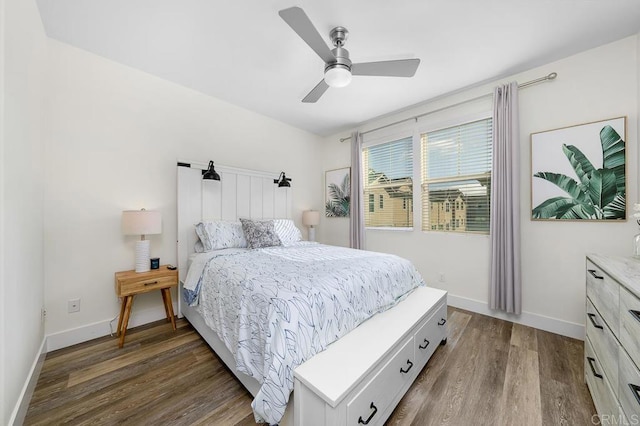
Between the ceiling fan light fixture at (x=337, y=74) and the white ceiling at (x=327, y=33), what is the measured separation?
12.6 inches

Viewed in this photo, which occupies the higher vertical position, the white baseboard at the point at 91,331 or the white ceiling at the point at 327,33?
the white ceiling at the point at 327,33

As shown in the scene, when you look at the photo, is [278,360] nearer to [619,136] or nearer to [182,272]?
[182,272]

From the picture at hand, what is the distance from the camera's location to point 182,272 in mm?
→ 2680

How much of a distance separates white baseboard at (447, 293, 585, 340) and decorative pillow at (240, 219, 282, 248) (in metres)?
2.36

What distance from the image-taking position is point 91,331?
2.21 meters

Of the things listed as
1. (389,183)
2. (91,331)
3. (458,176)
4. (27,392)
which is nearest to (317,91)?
(389,183)

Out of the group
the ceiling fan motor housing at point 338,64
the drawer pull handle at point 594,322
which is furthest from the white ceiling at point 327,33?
the drawer pull handle at point 594,322

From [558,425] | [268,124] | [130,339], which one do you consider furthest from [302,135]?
[558,425]

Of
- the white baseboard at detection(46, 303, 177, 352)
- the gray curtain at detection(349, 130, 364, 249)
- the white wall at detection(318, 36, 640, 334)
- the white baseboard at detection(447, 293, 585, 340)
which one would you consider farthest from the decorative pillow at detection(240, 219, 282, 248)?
the white baseboard at detection(447, 293, 585, 340)

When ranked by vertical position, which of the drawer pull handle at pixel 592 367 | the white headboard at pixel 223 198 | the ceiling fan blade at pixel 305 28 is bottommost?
the drawer pull handle at pixel 592 367

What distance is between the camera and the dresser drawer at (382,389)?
1108 mm

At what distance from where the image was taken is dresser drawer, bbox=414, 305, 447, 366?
1.70 meters

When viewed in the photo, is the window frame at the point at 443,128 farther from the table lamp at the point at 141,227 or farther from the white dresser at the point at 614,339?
the table lamp at the point at 141,227

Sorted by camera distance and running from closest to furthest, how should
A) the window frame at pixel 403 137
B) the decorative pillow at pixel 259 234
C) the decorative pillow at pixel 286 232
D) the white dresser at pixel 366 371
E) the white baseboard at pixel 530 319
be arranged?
the white dresser at pixel 366 371 → the white baseboard at pixel 530 319 → the decorative pillow at pixel 259 234 → the decorative pillow at pixel 286 232 → the window frame at pixel 403 137
